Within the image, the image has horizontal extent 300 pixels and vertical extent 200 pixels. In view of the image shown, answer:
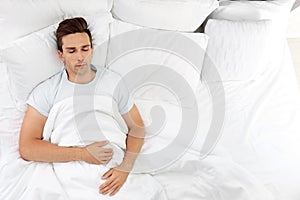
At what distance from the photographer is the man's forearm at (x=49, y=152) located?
1.47 metres

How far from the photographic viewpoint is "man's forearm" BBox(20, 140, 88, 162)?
147 centimetres

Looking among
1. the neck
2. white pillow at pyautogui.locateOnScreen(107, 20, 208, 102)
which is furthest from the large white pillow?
the neck

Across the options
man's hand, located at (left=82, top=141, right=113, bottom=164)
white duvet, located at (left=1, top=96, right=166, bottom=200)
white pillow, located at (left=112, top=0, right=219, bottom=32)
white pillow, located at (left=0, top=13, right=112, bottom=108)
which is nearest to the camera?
white duvet, located at (left=1, top=96, right=166, bottom=200)

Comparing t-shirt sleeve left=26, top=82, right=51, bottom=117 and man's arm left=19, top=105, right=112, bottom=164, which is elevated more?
t-shirt sleeve left=26, top=82, right=51, bottom=117

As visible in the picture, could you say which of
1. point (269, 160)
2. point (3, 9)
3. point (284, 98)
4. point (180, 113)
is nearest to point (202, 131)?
point (180, 113)

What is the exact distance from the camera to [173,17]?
75.9 inches

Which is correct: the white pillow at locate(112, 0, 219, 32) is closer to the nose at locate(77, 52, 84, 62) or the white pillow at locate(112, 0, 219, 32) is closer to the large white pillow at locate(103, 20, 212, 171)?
the large white pillow at locate(103, 20, 212, 171)

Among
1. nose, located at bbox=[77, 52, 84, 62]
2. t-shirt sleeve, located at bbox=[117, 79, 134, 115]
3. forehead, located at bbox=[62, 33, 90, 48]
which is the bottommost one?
t-shirt sleeve, located at bbox=[117, 79, 134, 115]

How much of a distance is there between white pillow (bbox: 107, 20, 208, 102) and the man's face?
0.80 feet

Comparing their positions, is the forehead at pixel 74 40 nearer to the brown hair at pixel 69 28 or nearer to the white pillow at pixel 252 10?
the brown hair at pixel 69 28

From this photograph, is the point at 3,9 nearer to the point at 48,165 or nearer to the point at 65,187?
the point at 48,165

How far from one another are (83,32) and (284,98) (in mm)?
949

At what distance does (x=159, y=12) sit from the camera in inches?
75.4

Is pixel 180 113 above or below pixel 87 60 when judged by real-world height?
below
